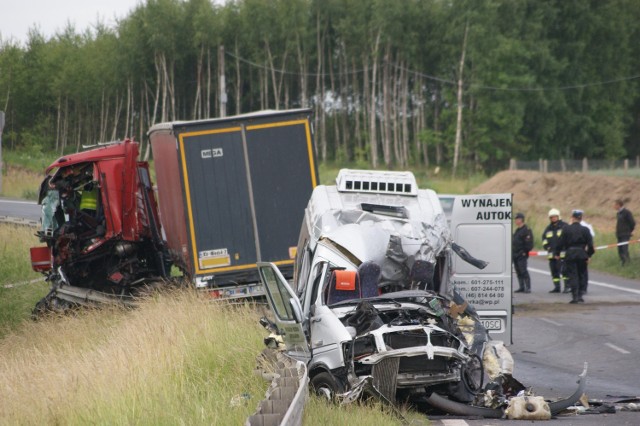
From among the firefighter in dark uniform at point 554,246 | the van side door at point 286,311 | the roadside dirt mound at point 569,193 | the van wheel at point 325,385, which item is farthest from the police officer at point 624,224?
the van wheel at point 325,385

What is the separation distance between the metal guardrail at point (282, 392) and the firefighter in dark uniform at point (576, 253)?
12206 millimetres

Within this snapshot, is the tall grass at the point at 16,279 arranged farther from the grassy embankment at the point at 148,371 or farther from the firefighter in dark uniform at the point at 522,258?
the firefighter in dark uniform at the point at 522,258

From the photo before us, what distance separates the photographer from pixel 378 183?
12.8 meters

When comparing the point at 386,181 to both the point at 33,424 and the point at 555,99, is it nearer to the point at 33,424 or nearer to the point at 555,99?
the point at 33,424

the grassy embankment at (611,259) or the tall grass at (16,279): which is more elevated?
the tall grass at (16,279)

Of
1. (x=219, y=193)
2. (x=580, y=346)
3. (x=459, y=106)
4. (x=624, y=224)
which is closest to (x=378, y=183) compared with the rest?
(x=580, y=346)

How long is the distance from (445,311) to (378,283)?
0.91 metres

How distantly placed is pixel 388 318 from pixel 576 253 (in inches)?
494

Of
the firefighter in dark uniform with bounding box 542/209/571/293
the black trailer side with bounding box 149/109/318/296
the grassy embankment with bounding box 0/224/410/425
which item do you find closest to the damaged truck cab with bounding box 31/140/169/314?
the grassy embankment with bounding box 0/224/410/425

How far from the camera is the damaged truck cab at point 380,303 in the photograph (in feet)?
31.6

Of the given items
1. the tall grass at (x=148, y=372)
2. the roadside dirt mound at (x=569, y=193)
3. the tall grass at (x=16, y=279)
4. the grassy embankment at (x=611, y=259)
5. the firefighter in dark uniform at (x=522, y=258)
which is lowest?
the roadside dirt mound at (x=569, y=193)

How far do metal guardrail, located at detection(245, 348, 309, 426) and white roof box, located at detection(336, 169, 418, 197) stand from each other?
2903mm

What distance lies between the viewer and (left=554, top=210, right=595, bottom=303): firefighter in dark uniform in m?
21.5

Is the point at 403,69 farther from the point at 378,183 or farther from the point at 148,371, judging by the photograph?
the point at 148,371
